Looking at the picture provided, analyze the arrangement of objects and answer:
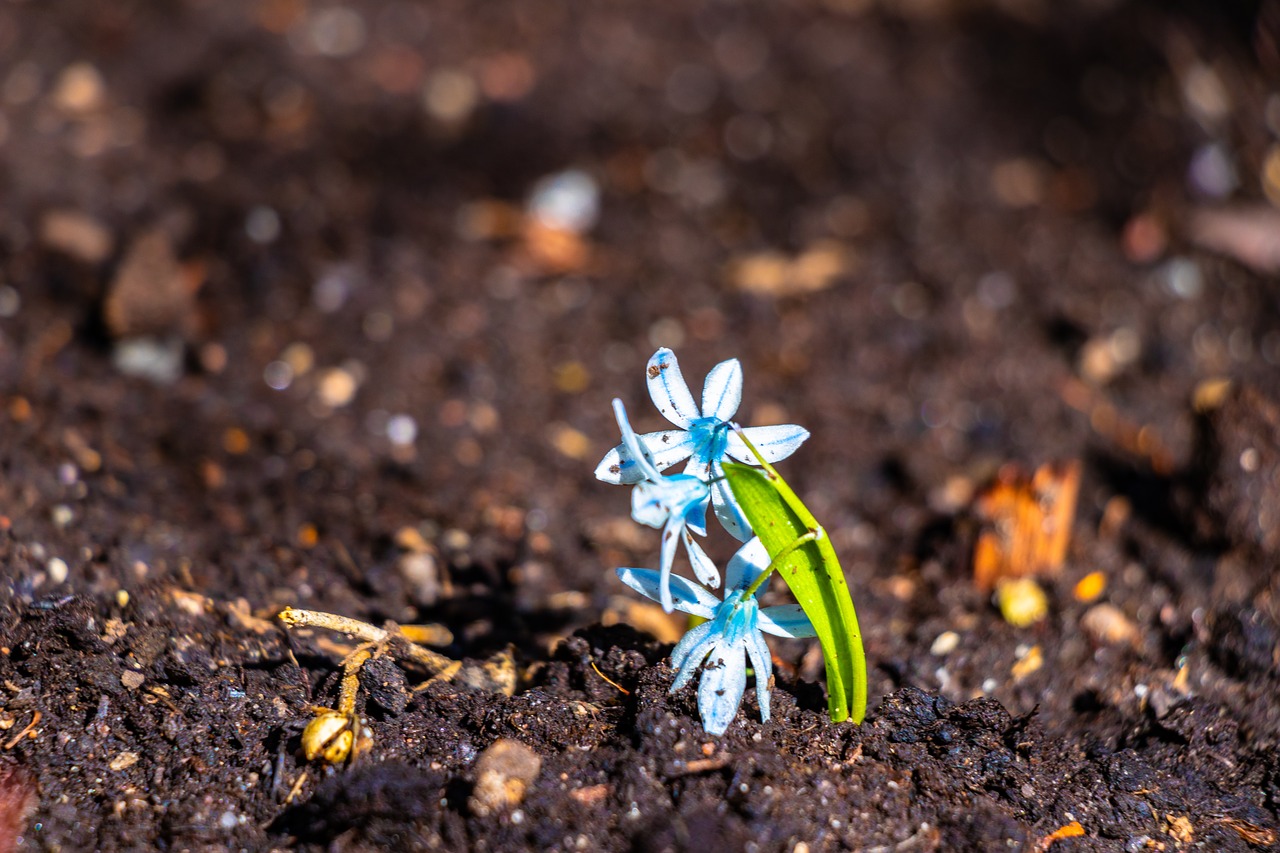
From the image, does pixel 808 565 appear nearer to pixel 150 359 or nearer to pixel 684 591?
pixel 684 591

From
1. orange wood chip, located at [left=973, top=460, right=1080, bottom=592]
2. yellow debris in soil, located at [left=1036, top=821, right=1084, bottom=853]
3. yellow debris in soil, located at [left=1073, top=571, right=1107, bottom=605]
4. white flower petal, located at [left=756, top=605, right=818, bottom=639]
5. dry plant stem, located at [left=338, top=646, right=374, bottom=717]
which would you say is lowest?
yellow debris in soil, located at [left=1073, top=571, right=1107, bottom=605]

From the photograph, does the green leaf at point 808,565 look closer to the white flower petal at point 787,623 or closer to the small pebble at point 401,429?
the white flower petal at point 787,623

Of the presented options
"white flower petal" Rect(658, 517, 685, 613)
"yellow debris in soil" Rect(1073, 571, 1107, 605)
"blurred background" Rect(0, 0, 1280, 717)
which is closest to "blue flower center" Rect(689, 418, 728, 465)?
"white flower petal" Rect(658, 517, 685, 613)

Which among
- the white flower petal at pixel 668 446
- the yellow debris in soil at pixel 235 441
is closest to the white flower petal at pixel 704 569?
the white flower petal at pixel 668 446

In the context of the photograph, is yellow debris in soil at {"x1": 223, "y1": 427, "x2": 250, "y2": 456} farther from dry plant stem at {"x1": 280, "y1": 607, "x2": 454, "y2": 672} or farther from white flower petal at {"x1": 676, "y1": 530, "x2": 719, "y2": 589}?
white flower petal at {"x1": 676, "y1": 530, "x2": 719, "y2": 589}

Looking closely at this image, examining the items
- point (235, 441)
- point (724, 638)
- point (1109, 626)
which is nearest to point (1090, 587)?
point (1109, 626)

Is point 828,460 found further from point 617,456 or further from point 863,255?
point 617,456
